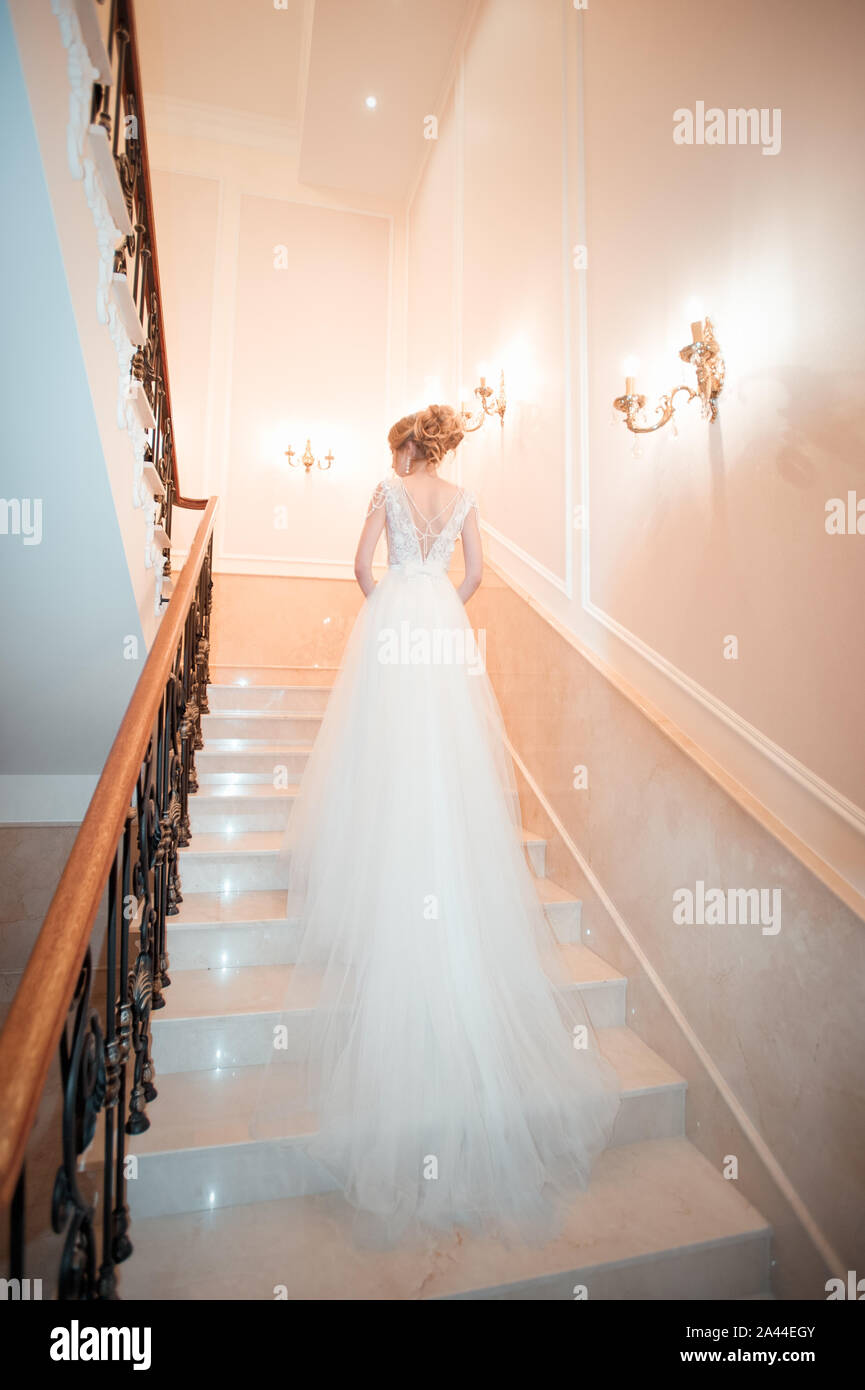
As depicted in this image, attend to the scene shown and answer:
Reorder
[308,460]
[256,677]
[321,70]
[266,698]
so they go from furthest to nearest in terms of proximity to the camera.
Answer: [308,460]
[321,70]
[256,677]
[266,698]

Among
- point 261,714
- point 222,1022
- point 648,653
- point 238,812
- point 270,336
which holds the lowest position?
point 222,1022

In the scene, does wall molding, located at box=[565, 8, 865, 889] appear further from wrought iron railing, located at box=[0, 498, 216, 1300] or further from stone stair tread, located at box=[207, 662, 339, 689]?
stone stair tread, located at box=[207, 662, 339, 689]

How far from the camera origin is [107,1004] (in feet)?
5.21

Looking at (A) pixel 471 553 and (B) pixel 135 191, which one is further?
(A) pixel 471 553

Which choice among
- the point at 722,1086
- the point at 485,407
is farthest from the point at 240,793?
the point at 485,407

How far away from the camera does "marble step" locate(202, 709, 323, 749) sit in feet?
12.6

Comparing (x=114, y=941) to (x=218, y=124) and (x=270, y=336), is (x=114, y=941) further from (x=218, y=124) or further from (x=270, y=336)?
(x=218, y=124)

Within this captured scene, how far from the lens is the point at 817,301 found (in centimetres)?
189

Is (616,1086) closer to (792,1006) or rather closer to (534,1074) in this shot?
(534,1074)

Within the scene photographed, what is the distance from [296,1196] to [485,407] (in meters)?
3.95

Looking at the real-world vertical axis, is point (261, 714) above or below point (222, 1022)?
above

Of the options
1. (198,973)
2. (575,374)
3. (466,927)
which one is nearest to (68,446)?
(198,973)

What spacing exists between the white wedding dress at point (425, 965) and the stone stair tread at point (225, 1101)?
4 centimetres

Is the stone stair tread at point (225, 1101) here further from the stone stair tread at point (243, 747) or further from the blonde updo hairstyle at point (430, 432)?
the blonde updo hairstyle at point (430, 432)
